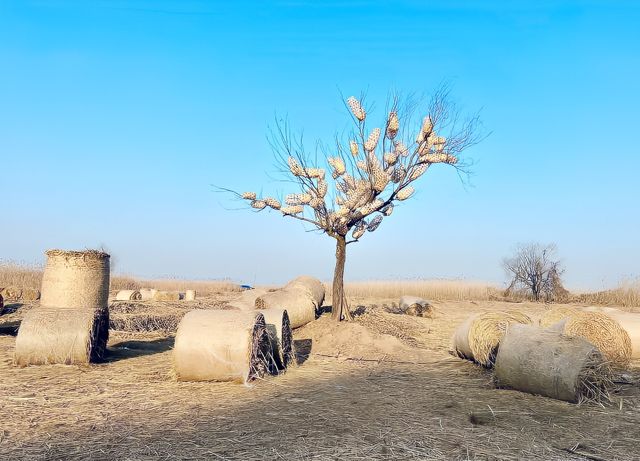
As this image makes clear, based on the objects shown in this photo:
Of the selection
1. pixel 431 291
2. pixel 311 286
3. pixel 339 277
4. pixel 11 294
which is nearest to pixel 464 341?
pixel 339 277

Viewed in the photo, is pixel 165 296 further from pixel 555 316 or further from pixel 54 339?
pixel 555 316

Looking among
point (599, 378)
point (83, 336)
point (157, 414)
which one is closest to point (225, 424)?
point (157, 414)

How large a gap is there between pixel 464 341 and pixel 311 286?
5796mm

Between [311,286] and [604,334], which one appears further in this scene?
[311,286]

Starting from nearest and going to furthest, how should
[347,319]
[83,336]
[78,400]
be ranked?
1. [78,400]
2. [83,336]
3. [347,319]

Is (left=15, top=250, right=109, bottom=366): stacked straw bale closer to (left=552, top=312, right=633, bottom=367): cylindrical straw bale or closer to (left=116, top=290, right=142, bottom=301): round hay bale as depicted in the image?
(left=552, top=312, right=633, bottom=367): cylindrical straw bale

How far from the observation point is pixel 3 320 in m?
13.4

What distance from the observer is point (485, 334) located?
28.3 ft

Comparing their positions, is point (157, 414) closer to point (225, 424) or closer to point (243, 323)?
point (225, 424)

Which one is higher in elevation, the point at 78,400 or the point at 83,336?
the point at 83,336

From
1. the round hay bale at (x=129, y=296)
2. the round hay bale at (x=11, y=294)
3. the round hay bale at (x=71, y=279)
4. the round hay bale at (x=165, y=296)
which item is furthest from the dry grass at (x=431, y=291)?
the round hay bale at (x=71, y=279)

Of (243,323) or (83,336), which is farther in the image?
(83,336)

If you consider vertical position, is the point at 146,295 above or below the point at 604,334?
below

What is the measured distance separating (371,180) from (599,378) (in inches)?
261
